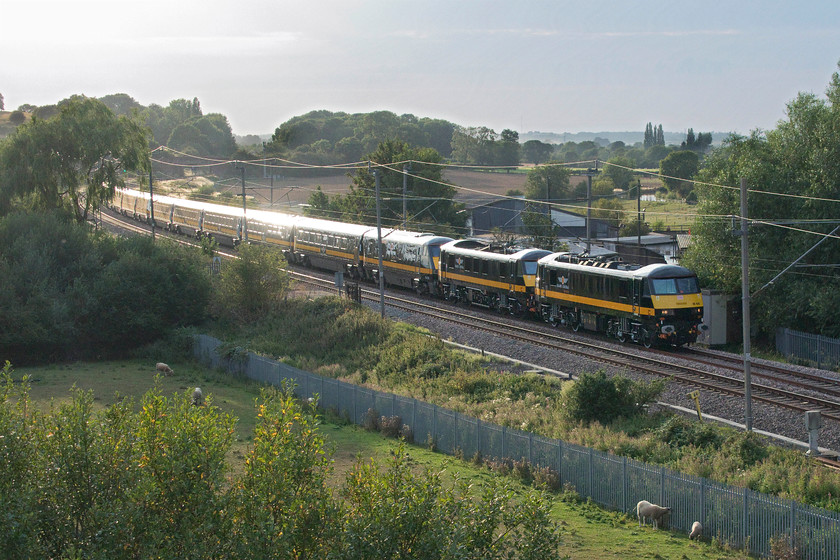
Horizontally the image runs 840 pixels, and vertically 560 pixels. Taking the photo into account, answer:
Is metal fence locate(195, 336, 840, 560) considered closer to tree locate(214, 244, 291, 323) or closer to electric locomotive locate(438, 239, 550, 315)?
electric locomotive locate(438, 239, 550, 315)

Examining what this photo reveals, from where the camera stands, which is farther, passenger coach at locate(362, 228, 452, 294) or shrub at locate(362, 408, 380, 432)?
passenger coach at locate(362, 228, 452, 294)

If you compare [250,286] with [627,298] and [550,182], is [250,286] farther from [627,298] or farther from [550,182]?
[550,182]

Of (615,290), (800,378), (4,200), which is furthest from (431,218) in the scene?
(800,378)

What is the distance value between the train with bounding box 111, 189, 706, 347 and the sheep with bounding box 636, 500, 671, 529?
1559cm

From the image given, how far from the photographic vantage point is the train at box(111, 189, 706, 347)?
3322 centimetres

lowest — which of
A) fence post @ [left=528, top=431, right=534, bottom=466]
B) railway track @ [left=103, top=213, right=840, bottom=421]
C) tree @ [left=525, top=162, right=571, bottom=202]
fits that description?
fence post @ [left=528, top=431, right=534, bottom=466]

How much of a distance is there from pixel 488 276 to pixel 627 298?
10.4 metres

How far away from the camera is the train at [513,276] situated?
33219mm

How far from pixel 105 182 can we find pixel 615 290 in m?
33.9

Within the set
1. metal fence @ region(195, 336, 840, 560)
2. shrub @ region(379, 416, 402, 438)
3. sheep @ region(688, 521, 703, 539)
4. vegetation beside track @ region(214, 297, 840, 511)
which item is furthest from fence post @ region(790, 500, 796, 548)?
shrub @ region(379, 416, 402, 438)

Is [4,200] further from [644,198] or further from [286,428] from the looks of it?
[644,198]

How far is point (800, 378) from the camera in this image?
29.3m

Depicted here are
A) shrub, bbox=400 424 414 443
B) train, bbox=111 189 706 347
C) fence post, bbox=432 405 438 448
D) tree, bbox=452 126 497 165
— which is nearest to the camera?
fence post, bbox=432 405 438 448

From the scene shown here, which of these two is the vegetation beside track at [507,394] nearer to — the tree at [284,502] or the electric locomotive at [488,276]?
the electric locomotive at [488,276]
